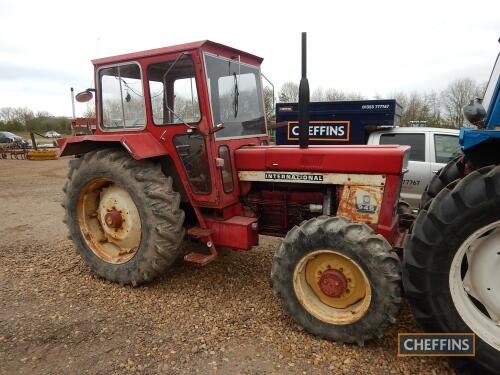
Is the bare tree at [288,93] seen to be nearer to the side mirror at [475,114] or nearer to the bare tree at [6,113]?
the side mirror at [475,114]

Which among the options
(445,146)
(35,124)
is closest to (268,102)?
(445,146)

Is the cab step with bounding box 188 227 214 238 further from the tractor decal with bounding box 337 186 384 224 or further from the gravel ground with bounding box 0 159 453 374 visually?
the tractor decal with bounding box 337 186 384 224

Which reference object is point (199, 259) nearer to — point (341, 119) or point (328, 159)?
point (328, 159)

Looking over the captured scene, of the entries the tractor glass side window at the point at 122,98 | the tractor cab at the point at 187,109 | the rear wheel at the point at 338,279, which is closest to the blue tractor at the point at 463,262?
the rear wheel at the point at 338,279

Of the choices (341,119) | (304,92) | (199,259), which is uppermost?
(304,92)

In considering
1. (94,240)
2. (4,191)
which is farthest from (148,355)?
(4,191)

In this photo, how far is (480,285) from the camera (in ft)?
7.82

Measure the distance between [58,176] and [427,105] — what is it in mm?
21054

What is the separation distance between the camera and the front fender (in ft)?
11.3

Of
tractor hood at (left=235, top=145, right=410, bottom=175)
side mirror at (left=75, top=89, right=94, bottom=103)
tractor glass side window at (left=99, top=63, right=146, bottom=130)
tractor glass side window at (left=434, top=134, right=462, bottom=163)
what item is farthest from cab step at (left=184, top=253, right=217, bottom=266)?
tractor glass side window at (left=434, top=134, right=462, bottom=163)

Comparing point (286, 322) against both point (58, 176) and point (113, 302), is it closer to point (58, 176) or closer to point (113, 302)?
point (113, 302)

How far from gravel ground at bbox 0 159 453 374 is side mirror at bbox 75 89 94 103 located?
194 centimetres

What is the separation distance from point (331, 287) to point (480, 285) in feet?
3.24

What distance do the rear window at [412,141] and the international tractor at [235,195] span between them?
9.79 ft
